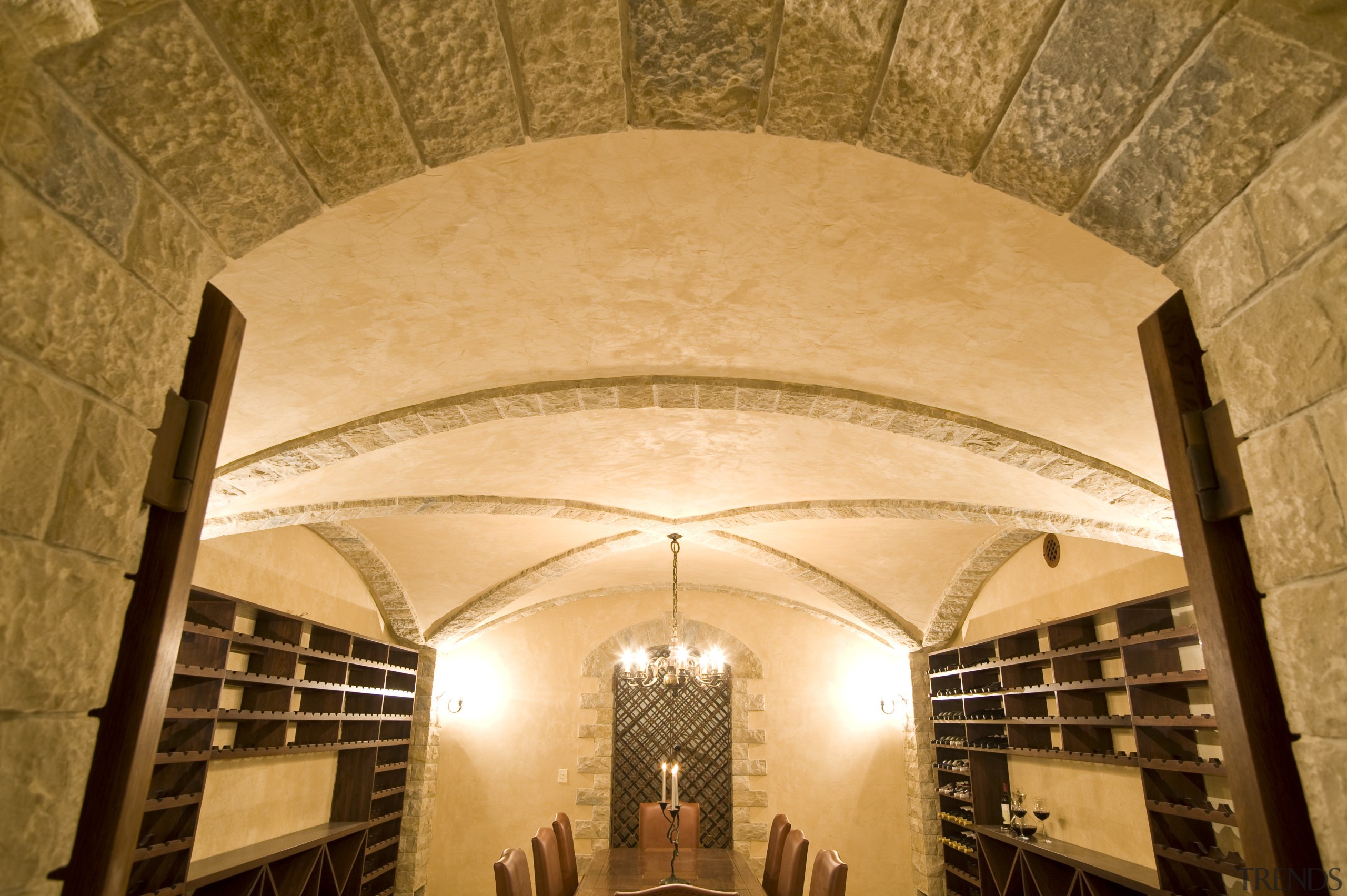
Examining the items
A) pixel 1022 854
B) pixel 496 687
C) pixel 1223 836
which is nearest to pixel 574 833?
pixel 496 687

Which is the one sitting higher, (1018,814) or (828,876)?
(1018,814)

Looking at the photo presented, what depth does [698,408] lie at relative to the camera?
367 cm

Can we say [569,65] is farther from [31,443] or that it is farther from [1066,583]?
[1066,583]

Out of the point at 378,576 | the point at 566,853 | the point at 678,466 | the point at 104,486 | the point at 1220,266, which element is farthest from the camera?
the point at 378,576

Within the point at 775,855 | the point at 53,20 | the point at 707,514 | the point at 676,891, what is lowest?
the point at 775,855

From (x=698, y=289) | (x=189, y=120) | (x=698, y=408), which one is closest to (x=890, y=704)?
(x=698, y=408)

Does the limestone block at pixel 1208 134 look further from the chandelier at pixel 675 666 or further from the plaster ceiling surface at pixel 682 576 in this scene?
the plaster ceiling surface at pixel 682 576

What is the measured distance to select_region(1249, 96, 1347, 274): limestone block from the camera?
875 mm

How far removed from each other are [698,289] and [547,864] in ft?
12.8

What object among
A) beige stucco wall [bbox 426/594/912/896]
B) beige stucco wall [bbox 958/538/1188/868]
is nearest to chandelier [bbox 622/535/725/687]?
beige stucco wall [bbox 426/594/912/896]

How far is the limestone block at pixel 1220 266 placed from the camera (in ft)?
3.29

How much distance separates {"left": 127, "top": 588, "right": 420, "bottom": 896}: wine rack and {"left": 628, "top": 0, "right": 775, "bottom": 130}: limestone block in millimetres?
3138

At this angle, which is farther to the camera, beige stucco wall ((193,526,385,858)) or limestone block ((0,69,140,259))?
beige stucco wall ((193,526,385,858))

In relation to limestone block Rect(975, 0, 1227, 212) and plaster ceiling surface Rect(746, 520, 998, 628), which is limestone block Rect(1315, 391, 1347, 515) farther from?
plaster ceiling surface Rect(746, 520, 998, 628)
